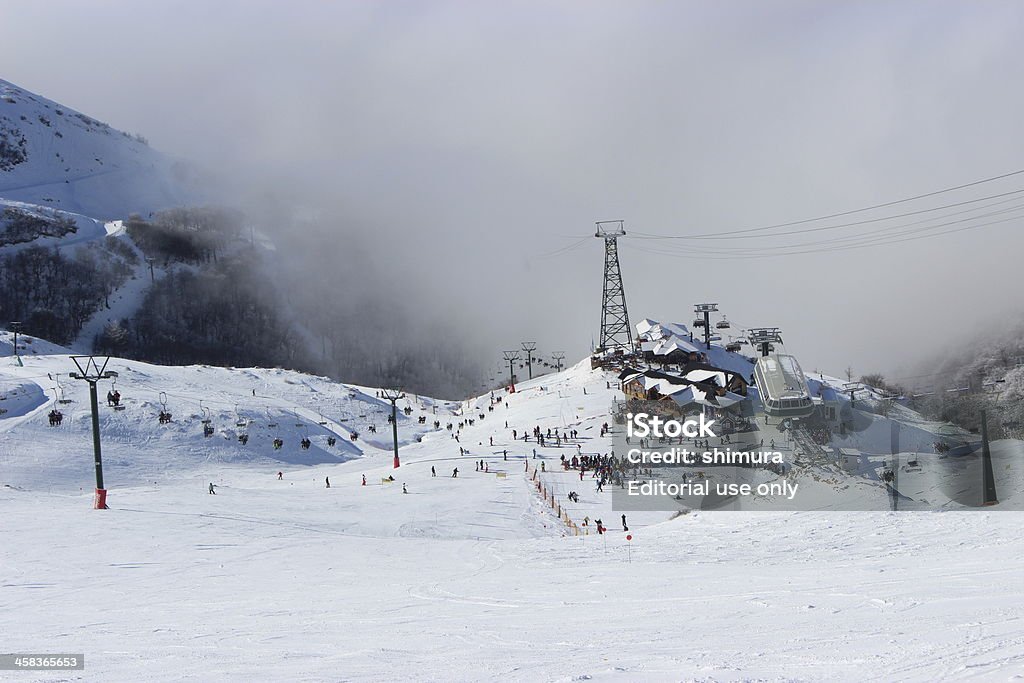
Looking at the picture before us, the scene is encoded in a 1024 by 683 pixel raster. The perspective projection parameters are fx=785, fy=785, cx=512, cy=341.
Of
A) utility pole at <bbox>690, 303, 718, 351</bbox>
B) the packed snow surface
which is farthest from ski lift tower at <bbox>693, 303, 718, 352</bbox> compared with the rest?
the packed snow surface

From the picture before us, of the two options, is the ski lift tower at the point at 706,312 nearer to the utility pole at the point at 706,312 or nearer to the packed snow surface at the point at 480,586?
the utility pole at the point at 706,312

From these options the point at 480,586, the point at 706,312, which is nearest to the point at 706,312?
the point at 706,312

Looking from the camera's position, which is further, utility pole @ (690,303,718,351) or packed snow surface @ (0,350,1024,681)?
utility pole @ (690,303,718,351)

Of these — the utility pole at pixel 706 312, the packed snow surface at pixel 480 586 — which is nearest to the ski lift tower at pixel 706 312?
the utility pole at pixel 706 312

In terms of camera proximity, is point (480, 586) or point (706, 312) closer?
point (480, 586)

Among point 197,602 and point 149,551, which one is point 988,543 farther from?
point 149,551

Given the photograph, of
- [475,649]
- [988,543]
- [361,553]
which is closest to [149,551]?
[361,553]

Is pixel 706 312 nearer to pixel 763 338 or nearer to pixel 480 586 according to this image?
pixel 763 338

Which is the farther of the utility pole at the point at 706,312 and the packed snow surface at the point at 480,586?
the utility pole at the point at 706,312

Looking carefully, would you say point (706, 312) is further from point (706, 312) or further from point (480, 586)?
point (480, 586)

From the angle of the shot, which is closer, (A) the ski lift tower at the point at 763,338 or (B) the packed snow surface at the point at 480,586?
(B) the packed snow surface at the point at 480,586

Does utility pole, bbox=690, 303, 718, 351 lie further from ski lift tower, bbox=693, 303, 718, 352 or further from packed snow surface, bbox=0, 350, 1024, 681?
packed snow surface, bbox=0, 350, 1024, 681

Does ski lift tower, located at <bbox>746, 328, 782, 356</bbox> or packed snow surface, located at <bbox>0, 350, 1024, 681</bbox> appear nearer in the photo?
packed snow surface, located at <bbox>0, 350, 1024, 681</bbox>

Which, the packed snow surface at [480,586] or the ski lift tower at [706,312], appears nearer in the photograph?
the packed snow surface at [480,586]
